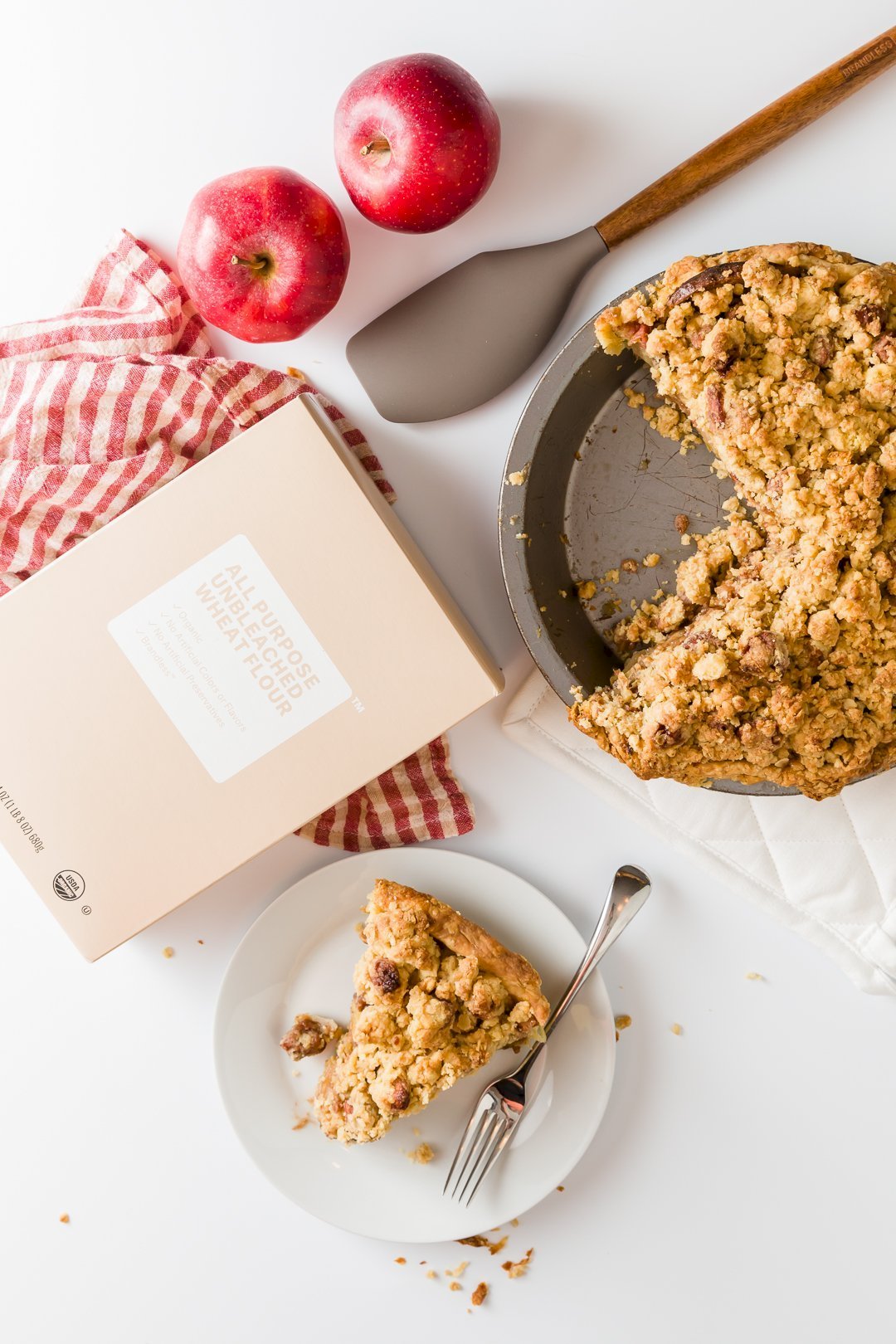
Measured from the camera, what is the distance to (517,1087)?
1.76 m

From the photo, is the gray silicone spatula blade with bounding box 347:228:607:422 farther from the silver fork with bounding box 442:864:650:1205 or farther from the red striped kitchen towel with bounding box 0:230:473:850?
the silver fork with bounding box 442:864:650:1205

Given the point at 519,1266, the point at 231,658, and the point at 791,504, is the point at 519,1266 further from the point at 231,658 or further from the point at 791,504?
the point at 791,504

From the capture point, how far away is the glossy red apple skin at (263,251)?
1588 mm

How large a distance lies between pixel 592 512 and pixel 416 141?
0.67 m

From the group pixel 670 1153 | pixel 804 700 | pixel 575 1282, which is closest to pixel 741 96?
pixel 804 700

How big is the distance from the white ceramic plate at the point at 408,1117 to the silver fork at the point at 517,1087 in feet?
0.10

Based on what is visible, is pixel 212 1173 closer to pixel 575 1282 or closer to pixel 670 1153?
pixel 575 1282

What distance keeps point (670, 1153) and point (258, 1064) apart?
0.83 meters

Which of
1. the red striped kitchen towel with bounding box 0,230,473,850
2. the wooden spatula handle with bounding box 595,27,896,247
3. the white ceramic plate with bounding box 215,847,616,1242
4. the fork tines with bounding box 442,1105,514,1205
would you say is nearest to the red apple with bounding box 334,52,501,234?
the wooden spatula handle with bounding box 595,27,896,247

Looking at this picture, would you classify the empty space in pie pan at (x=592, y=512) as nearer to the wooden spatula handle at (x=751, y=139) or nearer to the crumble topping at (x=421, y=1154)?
the wooden spatula handle at (x=751, y=139)

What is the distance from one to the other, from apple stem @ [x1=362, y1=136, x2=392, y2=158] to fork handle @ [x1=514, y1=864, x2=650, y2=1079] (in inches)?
52.4

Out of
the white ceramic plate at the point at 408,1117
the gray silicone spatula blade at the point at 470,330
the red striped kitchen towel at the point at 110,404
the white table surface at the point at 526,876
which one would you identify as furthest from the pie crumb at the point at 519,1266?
the gray silicone spatula blade at the point at 470,330

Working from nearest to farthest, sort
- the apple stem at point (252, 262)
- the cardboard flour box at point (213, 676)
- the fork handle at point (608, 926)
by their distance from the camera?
the cardboard flour box at point (213, 676) < the apple stem at point (252, 262) < the fork handle at point (608, 926)

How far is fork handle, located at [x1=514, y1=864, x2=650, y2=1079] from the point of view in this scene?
175 centimetres
